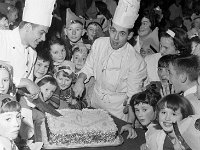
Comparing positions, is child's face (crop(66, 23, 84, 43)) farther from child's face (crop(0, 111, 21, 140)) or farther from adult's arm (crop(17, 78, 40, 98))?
child's face (crop(0, 111, 21, 140))

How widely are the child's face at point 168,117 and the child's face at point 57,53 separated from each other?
142 cm

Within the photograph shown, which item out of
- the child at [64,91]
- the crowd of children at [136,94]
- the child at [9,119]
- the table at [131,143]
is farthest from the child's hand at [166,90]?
the child at [9,119]

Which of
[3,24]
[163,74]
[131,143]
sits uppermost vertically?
[3,24]

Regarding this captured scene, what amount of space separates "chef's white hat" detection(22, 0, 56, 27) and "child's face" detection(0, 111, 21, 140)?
2.88 ft

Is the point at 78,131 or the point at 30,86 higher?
the point at 30,86

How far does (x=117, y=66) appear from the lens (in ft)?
9.35

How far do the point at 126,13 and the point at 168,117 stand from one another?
1.12 meters

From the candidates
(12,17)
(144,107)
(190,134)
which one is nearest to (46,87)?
(144,107)

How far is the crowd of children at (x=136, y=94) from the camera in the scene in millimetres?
1906

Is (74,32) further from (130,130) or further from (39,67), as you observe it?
(130,130)

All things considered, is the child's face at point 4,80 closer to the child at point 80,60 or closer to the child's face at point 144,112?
the child's face at point 144,112

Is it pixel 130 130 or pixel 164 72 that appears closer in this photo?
pixel 130 130

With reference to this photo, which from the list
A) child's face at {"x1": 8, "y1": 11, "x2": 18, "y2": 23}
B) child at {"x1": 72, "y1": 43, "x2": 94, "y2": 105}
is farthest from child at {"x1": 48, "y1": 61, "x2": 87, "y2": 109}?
child's face at {"x1": 8, "y1": 11, "x2": 18, "y2": 23}

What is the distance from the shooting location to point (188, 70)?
7.69ft
